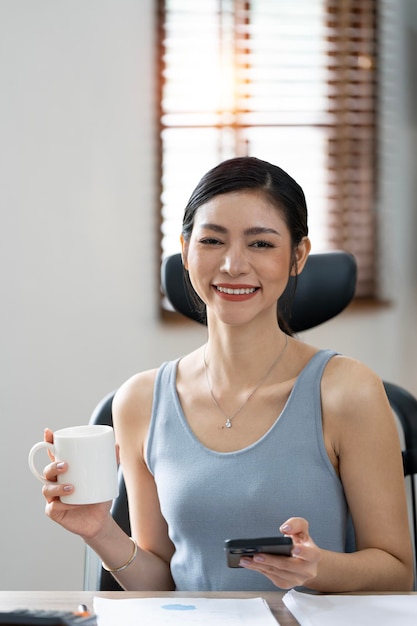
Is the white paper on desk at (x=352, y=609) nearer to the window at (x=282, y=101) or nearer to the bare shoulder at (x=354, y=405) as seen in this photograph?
the bare shoulder at (x=354, y=405)

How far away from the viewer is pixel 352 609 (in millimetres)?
1070

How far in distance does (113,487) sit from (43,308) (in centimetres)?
152

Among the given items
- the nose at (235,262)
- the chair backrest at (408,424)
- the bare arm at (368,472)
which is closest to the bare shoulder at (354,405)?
the bare arm at (368,472)

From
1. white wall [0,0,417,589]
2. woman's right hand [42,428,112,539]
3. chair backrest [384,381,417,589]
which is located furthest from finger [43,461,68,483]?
white wall [0,0,417,589]

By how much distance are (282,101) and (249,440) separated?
1.62 metres

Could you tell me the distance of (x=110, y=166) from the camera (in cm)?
261

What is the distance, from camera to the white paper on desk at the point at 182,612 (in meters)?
1.02

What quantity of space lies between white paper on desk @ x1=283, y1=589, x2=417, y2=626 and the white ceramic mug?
287mm

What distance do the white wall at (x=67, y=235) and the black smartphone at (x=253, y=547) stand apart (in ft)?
5.56

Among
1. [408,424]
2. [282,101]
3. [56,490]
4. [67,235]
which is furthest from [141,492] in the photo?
[282,101]

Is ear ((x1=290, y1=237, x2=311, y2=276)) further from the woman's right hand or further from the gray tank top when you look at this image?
the woman's right hand

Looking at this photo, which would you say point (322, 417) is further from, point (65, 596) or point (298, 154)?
point (298, 154)

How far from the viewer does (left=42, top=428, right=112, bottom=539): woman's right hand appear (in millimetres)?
1132

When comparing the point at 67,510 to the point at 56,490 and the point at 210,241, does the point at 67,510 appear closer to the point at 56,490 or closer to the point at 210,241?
the point at 56,490
